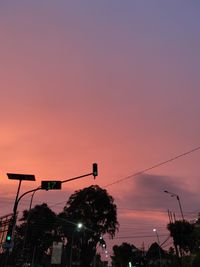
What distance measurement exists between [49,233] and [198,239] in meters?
43.4

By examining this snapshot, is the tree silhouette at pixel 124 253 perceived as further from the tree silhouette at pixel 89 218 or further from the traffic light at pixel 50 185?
the traffic light at pixel 50 185

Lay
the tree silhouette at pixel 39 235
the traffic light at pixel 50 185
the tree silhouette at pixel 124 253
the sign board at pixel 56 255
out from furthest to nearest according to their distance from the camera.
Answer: the tree silhouette at pixel 124 253, the tree silhouette at pixel 39 235, the sign board at pixel 56 255, the traffic light at pixel 50 185

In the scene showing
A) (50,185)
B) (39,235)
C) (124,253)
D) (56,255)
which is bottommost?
(56,255)

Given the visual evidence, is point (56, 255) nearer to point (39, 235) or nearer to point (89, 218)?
point (89, 218)

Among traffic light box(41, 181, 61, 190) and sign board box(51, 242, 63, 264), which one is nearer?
traffic light box(41, 181, 61, 190)

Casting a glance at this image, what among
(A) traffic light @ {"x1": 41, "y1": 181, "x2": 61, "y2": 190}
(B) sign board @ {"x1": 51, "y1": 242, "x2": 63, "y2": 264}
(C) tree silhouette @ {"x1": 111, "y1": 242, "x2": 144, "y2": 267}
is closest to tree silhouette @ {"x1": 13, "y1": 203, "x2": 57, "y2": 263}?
(B) sign board @ {"x1": 51, "y1": 242, "x2": 63, "y2": 264}

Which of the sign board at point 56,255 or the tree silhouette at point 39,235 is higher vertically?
the tree silhouette at point 39,235

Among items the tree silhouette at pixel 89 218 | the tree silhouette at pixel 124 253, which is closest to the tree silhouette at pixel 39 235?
the tree silhouette at pixel 89 218

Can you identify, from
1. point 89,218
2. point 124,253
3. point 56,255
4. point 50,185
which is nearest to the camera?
point 50,185

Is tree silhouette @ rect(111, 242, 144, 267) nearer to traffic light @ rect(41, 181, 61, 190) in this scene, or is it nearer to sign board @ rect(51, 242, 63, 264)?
sign board @ rect(51, 242, 63, 264)

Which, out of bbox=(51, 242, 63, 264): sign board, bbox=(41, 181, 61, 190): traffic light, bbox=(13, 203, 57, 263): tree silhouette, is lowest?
bbox=(51, 242, 63, 264): sign board

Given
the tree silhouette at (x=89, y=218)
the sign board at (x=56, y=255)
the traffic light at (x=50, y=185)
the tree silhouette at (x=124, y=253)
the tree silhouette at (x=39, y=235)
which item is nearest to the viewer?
the traffic light at (x=50, y=185)

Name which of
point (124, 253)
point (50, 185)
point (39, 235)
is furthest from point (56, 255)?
point (124, 253)

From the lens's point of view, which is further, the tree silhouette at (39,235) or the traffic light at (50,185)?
the tree silhouette at (39,235)
